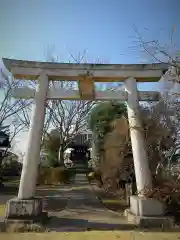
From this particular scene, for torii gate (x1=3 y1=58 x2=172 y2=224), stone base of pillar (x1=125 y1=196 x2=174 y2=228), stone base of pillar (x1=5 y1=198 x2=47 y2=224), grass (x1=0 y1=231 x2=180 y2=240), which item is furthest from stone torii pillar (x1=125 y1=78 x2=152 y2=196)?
stone base of pillar (x1=5 y1=198 x2=47 y2=224)

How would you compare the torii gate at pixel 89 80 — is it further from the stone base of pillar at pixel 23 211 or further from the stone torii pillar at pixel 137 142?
the stone base of pillar at pixel 23 211

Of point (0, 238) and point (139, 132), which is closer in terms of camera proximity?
point (0, 238)

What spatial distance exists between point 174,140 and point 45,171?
1502 centimetres

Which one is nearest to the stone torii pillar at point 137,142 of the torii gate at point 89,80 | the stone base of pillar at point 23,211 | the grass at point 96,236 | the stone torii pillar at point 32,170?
the torii gate at point 89,80

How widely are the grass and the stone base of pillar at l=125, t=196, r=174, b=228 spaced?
0.46m

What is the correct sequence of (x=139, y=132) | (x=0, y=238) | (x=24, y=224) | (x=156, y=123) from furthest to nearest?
1. (x=156, y=123)
2. (x=139, y=132)
3. (x=24, y=224)
4. (x=0, y=238)

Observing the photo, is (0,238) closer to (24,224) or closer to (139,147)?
(24,224)

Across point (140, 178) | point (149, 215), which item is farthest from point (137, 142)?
point (149, 215)

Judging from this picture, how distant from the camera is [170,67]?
26.0 feet

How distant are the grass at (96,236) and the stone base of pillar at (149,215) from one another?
0.46 m

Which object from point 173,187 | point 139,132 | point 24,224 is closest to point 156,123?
point 139,132

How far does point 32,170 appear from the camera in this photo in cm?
721

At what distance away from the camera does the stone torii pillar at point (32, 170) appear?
22.2 feet

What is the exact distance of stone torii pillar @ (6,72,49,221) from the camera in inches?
266
